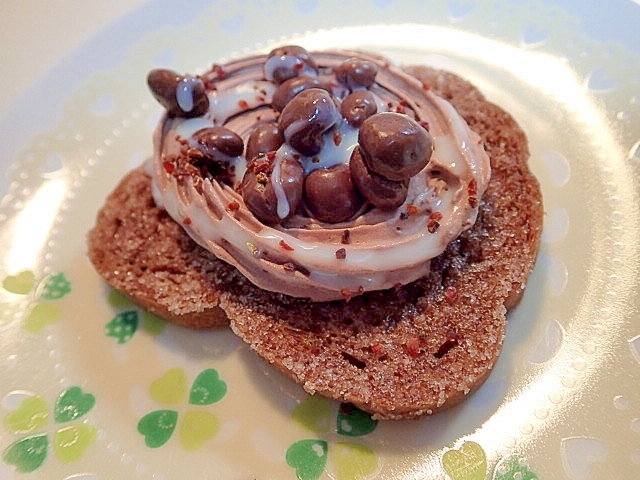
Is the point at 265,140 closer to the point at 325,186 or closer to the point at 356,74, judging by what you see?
the point at 325,186

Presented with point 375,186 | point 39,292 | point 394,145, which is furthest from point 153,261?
point 394,145

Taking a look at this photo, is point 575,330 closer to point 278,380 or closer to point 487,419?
point 487,419

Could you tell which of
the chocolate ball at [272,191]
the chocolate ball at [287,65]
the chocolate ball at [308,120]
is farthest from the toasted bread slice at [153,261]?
the chocolate ball at [287,65]

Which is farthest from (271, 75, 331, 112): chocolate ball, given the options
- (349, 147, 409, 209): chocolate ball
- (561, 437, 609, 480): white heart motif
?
(561, 437, 609, 480): white heart motif

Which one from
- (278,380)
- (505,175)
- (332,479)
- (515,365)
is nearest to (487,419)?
(515,365)

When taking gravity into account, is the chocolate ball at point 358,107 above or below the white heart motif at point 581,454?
above

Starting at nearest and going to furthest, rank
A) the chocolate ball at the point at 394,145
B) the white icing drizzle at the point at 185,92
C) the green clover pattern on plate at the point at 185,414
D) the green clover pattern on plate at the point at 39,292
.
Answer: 1. the chocolate ball at the point at 394,145
2. the green clover pattern on plate at the point at 185,414
3. the white icing drizzle at the point at 185,92
4. the green clover pattern on plate at the point at 39,292

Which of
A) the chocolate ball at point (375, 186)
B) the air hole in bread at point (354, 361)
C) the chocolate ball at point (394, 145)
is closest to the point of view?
the chocolate ball at point (394, 145)

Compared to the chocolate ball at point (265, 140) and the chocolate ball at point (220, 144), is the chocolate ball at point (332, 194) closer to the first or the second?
the chocolate ball at point (265, 140)
